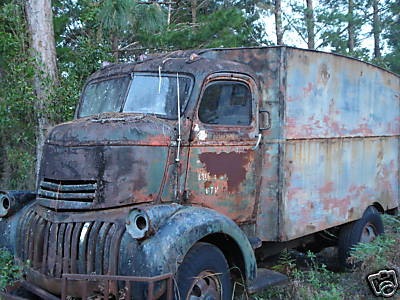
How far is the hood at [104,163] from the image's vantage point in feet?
13.2

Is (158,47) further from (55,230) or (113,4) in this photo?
(55,230)

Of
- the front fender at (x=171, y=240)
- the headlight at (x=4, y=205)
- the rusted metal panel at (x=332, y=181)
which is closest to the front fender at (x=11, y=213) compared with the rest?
the headlight at (x=4, y=205)

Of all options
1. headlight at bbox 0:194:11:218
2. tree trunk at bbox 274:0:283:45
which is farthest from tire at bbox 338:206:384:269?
tree trunk at bbox 274:0:283:45

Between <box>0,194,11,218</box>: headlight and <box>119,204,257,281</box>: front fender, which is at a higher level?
<box>0,194,11,218</box>: headlight

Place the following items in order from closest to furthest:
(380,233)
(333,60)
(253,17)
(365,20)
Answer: (333,60)
(380,233)
(253,17)
(365,20)

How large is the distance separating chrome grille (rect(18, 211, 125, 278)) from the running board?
137 centimetres

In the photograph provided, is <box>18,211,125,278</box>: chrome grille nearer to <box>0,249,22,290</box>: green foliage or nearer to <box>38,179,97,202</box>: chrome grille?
<box>38,179,97,202</box>: chrome grille

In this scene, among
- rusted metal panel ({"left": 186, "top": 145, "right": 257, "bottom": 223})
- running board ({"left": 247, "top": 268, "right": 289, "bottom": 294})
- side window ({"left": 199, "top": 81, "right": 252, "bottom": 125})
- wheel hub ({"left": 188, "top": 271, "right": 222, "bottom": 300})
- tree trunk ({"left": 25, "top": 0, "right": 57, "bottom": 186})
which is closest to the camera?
wheel hub ({"left": 188, "top": 271, "right": 222, "bottom": 300})

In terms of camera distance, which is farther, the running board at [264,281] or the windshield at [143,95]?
the windshield at [143,95]

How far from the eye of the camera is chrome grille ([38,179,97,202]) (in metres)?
4.01

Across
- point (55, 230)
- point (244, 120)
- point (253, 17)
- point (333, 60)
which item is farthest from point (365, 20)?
point (55, 230)

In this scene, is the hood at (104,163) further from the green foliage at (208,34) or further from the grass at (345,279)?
the green foliage at (208,34)

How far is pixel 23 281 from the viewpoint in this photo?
4.21m

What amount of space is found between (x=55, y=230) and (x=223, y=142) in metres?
1.72
